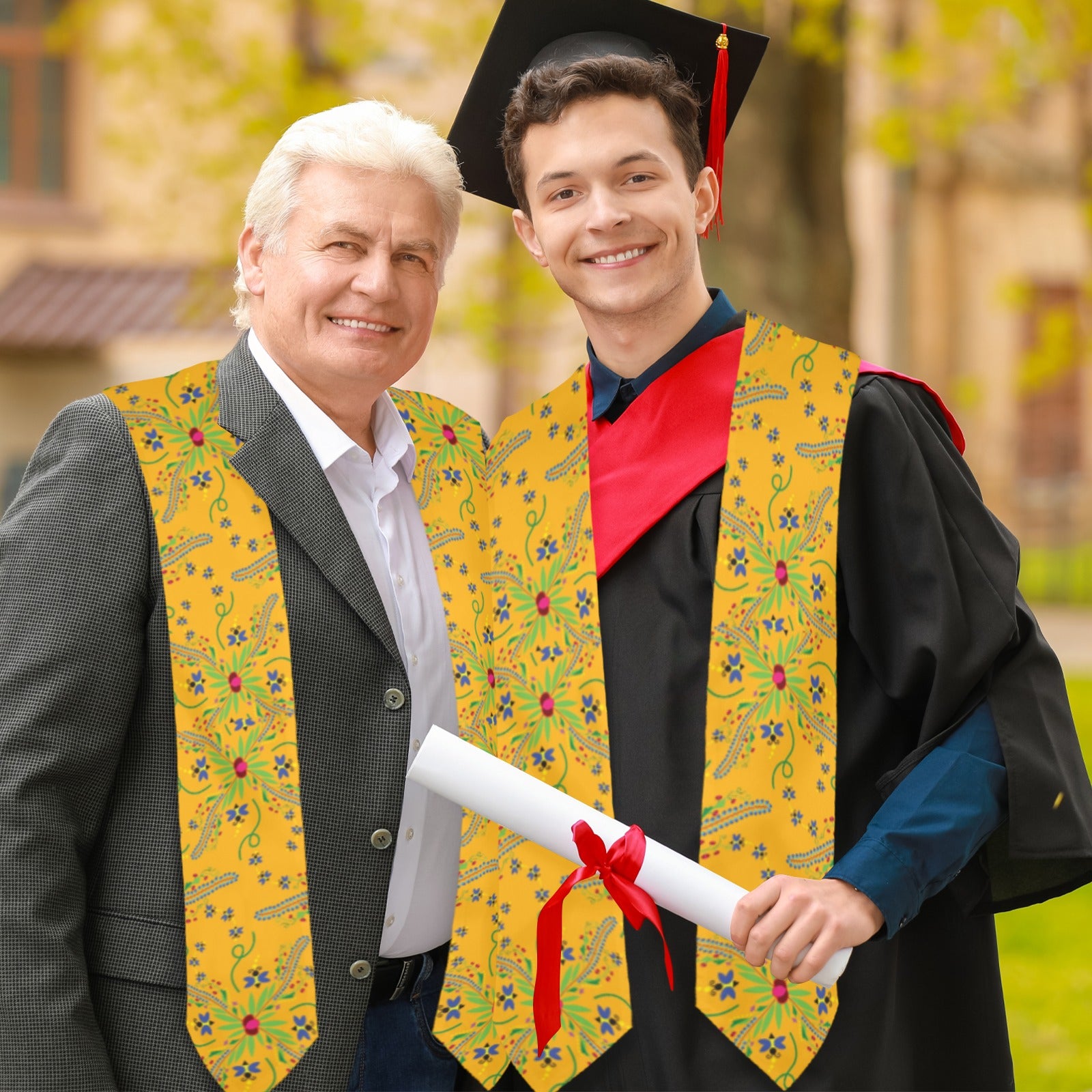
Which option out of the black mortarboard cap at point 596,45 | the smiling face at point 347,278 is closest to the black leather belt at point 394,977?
the smiling face at point 347,278

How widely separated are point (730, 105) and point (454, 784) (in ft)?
4.46

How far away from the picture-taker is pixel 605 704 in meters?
2.21

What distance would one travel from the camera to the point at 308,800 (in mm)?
2100

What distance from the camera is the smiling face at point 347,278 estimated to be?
7.34 feet

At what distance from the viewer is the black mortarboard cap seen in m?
2.35

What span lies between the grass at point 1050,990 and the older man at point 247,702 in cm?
273

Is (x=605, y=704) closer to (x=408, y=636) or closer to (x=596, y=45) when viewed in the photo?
(x=408, y=636)

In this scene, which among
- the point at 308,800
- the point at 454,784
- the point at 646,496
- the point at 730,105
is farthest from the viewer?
the point at 730,105

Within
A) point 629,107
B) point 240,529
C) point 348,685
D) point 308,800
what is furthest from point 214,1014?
point 629,107

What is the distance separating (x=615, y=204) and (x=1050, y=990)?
375cm

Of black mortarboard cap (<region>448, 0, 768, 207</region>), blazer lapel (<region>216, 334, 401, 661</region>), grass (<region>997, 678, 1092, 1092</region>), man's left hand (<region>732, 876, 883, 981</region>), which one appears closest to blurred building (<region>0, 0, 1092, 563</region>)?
grass (<region>997, 678, 1092, 1092</region>)

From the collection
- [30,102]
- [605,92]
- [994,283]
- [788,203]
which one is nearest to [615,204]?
[605,92]

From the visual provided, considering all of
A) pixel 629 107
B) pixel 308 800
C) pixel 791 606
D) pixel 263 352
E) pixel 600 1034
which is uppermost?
pixel 629 107

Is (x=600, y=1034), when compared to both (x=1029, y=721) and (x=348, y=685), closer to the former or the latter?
(x=348, y=685)
